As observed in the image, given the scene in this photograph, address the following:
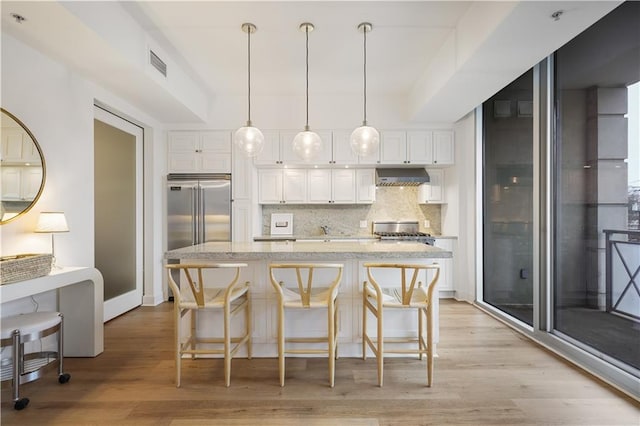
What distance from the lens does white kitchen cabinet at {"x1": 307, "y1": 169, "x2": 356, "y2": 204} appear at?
4.87m

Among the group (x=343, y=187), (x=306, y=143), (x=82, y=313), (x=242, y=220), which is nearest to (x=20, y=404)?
(x=82, y=313)

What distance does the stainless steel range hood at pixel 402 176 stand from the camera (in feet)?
15.5

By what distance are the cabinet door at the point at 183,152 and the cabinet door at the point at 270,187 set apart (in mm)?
970

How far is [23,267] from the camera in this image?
85.4 inches

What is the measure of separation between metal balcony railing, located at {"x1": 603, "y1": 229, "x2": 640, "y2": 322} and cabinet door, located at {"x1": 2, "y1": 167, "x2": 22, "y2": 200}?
4.60 metres

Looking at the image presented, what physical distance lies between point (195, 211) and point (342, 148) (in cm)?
232

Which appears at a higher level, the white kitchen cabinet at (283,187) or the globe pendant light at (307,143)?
the globe pendant light at (307,143)

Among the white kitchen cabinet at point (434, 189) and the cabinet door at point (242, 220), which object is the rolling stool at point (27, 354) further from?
the white kitchen cabinet at point (434, 189)

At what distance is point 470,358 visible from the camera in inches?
107

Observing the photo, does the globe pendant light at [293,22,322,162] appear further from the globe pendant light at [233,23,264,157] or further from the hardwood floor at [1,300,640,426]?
the hardwood floor at [1,300,640,426]

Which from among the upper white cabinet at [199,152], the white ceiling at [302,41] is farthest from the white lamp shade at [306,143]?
the upper white cabinet at [199,152]

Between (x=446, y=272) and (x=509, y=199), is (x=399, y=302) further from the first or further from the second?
(x=446, y=272)

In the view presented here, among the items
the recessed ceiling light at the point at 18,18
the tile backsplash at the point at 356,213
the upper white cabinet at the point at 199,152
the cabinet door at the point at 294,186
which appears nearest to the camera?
the recessed ceiling light at the point at 18,18

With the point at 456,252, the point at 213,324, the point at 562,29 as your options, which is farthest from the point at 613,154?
the point at 213,324
